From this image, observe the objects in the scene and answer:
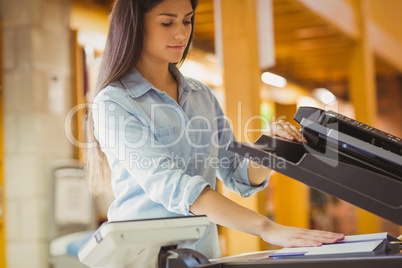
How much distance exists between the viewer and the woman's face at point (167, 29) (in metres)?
1.54

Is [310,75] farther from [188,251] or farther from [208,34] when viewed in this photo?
[188,251]

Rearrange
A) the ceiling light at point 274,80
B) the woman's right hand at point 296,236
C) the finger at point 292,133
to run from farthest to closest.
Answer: the ceiling light at point 274,80, the finger at point 292,133, the woman's right hand at point 296,236

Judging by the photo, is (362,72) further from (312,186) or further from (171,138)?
(312,186)

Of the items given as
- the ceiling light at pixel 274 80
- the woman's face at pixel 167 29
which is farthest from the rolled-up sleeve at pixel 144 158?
the ceiling light at pixel 274 80

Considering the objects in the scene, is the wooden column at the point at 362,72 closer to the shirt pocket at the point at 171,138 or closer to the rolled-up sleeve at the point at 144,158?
the shirt pocket at the point at 171,138

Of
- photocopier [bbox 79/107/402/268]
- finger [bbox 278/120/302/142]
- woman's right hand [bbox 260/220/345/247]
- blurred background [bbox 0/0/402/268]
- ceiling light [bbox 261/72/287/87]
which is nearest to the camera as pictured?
photocopier [bbox 79/107/402/268]

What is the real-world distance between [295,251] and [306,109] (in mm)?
376

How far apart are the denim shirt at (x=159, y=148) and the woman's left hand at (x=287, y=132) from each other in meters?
0.24

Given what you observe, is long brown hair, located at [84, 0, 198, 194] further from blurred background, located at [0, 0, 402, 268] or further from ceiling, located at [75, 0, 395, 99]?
ceiling, located at [75, 0, 395, 99]

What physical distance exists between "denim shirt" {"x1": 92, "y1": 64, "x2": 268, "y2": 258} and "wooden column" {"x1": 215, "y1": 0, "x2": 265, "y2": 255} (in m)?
2.15

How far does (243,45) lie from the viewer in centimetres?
397

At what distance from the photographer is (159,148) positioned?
4.53 feet

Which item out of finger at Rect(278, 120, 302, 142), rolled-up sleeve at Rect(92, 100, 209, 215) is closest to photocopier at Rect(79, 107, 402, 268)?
finger at Rect(278, 120, 302, 142)

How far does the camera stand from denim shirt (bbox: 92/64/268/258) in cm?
132
